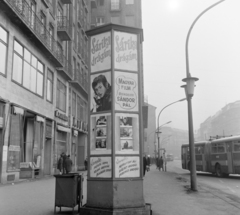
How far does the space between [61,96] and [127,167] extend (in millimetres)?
20841

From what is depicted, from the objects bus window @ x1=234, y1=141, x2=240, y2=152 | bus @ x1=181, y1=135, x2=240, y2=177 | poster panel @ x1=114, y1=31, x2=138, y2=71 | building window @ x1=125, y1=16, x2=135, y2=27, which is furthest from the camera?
building window @ x1=125, y1=16, x2=135, y2=27

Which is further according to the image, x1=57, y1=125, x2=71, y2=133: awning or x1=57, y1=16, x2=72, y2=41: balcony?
x1=57, y1=16, x2=72, y2=41: balcony

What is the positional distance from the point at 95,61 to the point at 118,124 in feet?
6.14

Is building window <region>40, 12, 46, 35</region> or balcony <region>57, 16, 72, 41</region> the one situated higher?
balcony <region>57, 16, 72, 41</region>

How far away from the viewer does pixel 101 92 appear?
26.7 ft

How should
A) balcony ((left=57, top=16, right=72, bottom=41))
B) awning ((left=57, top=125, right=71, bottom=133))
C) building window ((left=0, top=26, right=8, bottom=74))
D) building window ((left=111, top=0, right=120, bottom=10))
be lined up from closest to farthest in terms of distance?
building window ((left=0, top=26, right=8, bottom=74))
awning ((left=57, top=125, right=71, bottom=133))
balcony ((left=57, top=16, right=72, bottom=41))
building window ((left=111, top=0, right=120, bottom=10))

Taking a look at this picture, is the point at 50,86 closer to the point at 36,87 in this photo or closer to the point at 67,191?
the point at 36,87

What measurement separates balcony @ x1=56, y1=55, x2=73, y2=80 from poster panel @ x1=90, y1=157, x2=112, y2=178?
1948 centimetres

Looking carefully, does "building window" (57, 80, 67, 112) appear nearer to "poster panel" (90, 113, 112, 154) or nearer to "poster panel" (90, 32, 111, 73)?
"poster panel" (90, 32, 111, 73)

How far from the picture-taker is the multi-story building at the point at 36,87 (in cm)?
1641

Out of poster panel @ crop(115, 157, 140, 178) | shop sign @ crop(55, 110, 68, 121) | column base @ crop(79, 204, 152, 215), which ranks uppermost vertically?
shop sign @ crop(55, 110, 68, 121)

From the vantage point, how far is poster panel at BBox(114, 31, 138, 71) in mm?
8109

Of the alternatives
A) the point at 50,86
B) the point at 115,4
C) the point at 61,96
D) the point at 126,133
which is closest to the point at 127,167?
the point at 126,133

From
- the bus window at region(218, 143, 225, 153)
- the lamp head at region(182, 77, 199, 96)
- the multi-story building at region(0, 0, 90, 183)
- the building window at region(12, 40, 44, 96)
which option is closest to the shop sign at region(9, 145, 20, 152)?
the multi-story building at region(0, 0, 90, 183)
